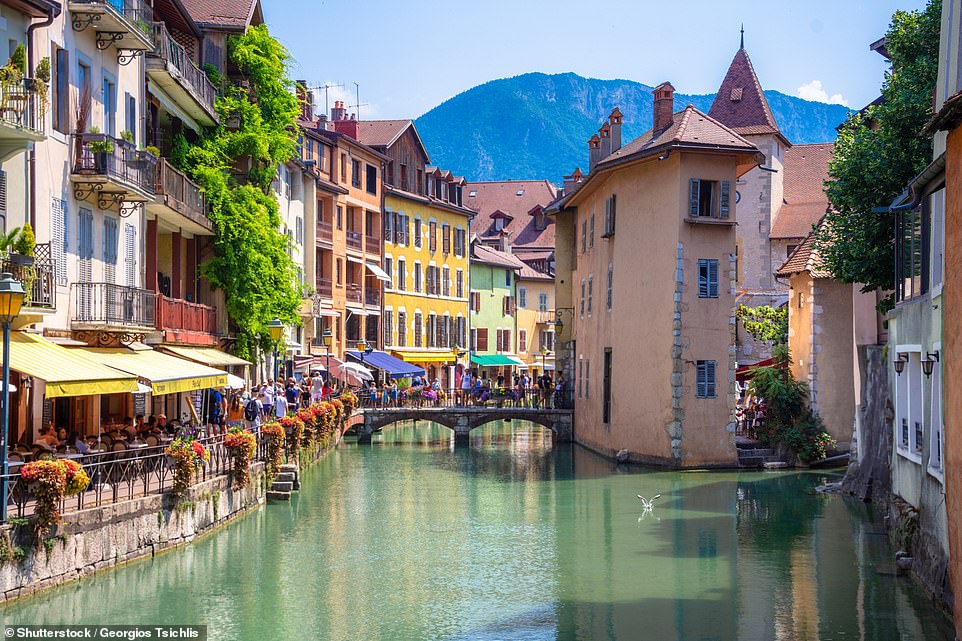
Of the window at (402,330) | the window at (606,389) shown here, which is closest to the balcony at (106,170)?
the window at (606,389)

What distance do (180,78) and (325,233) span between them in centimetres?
2706

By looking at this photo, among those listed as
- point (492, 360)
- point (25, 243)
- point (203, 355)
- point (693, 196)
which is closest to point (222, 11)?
point (203, 355)

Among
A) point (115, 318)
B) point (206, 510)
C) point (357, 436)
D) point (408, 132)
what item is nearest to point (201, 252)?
point (115, 318)

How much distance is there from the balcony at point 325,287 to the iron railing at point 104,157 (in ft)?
103

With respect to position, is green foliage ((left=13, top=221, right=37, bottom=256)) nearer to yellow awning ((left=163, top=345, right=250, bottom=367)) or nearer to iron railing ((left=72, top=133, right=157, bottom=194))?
iron railing ((left=72, top=133, right=157, bottom=194))

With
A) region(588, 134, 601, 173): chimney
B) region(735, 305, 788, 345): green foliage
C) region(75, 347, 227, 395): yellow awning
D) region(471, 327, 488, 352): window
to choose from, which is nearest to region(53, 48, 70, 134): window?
region(75, 347, 227, 395): yellow awning

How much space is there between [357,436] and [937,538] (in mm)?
39077

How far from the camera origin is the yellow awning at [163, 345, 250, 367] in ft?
102

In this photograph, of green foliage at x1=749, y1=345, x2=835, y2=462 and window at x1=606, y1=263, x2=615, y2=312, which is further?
window at x1=606, y1=263, x2=615, y2=312

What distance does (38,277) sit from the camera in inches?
853

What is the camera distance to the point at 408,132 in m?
73.4

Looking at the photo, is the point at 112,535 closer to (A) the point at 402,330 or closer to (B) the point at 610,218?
(B) the point at 610,218

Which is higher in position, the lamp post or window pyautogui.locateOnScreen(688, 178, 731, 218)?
window pyautogui.locateOnScreen(688, 178, 731, 218)

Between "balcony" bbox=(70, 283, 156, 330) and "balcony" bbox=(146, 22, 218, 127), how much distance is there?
603cm
